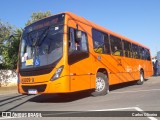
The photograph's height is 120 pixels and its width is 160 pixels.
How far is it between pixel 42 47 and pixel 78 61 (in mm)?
1408

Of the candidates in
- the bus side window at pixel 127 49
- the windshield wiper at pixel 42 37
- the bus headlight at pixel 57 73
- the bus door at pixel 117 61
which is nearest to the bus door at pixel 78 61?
the bus headlight at pixel 57 73

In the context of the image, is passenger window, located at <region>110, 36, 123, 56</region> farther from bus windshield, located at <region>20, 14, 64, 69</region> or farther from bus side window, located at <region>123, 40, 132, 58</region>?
bus windshield, located at <region>20, 14, 64, 69</region>

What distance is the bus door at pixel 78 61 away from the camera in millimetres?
9773

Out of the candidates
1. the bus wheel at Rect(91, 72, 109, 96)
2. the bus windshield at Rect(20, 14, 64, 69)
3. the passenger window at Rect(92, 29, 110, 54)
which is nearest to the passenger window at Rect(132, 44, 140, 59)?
the passenger window at Rect(92, 29, 110, 54)

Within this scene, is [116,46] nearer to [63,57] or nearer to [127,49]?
[127,49]

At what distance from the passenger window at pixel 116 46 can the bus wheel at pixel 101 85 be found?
83.1 inches

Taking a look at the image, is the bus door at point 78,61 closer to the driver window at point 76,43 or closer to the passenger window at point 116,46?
the driver window at point 76,43

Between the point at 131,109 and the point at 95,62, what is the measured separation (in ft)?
12.6

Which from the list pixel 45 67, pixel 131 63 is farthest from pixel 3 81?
pixel 45 67

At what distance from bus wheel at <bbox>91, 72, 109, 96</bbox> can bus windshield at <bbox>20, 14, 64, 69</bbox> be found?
9.01 feet

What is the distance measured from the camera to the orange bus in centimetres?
949

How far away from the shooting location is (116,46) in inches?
570

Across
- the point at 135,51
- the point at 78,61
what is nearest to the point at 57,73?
the point at 78,61

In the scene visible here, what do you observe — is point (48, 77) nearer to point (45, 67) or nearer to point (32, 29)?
point (45, 67)
